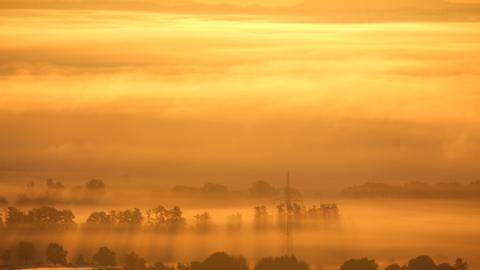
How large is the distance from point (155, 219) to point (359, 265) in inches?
1089

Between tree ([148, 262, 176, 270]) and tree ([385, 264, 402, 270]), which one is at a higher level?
tree ([385, 264, 402, 270])

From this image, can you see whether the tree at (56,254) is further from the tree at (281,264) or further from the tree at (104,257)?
the tree at (281,264)

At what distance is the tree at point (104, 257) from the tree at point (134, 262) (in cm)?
64

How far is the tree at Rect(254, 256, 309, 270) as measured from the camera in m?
84.9

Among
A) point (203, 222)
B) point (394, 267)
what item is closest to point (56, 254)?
point (394, 267)

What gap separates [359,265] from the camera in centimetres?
8731

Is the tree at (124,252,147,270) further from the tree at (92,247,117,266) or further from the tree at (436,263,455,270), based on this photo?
the tree at (436,263,455,270)

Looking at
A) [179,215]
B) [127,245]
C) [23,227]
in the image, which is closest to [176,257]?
[127,245]

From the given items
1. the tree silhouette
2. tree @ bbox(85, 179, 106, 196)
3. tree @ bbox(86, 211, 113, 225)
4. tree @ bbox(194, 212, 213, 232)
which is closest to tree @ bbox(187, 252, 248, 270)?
tree @ bbox(194, 212, 213, 232)

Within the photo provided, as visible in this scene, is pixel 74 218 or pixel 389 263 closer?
pixel 389 263

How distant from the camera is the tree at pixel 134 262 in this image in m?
85.0

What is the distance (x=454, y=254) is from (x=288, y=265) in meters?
15.4

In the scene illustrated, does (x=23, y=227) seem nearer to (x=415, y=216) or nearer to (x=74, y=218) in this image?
(x=74, y=218)

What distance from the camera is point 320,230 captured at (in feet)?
348
